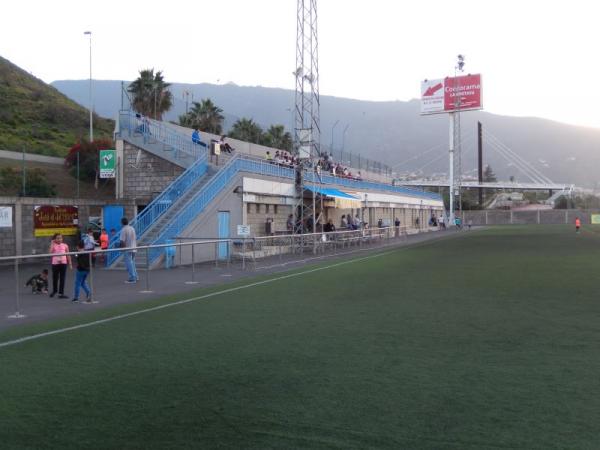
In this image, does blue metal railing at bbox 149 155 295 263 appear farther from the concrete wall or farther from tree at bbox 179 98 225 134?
tree at bbox 179 98 225 134

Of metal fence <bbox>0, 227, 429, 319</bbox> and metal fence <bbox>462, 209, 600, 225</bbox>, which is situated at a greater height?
metal fence <bbox>462, 209, 600, 225</bbox>

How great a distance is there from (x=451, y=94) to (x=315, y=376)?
76.6 meters

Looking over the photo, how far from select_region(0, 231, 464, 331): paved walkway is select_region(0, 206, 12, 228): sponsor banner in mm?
4232

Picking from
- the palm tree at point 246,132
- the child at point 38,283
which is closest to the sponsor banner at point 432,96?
the palm tree at point 246,132

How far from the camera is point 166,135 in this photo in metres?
30.0

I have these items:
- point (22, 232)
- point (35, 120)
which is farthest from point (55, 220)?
point (35, 120)

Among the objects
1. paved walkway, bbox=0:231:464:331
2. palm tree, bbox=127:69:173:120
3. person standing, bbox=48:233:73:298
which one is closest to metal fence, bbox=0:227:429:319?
paved walkway, bbox=0:231:464:331

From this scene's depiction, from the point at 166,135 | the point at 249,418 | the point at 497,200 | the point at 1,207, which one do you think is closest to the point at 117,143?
the point at 166,135

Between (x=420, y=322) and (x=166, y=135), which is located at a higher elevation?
(x=166, y=135)

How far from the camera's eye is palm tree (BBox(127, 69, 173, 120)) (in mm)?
48469

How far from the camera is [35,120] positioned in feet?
192

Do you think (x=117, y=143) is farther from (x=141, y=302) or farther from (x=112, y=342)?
(x=112, y=342)

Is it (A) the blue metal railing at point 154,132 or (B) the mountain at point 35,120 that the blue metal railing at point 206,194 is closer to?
(A) the blue metal railing at point 154,132

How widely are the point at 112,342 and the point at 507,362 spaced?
525cm
